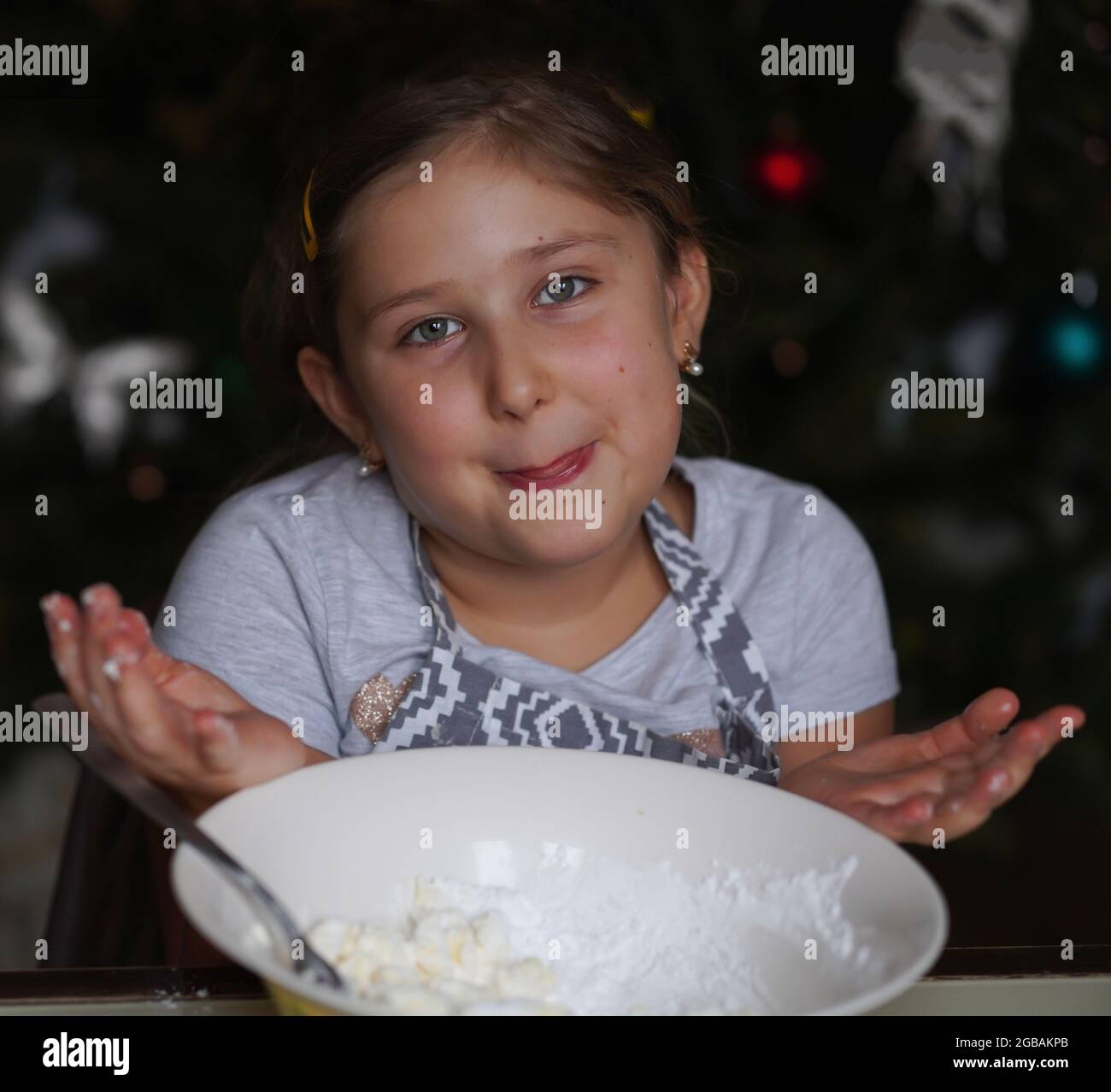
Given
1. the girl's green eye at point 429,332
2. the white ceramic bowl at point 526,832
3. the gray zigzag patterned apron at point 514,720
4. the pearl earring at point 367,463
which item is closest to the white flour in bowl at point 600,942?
the white ceramic bowl at point 526,832

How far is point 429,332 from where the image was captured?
1127mm

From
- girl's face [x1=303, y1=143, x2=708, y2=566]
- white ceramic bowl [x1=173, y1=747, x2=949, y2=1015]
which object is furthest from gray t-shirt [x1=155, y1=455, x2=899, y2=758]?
white ceramic bowl [x1=173, y1=747, x2=949, y2=1015]

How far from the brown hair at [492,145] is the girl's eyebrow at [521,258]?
0.05 m

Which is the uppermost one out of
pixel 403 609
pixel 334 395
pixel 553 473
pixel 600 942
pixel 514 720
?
pixel 334 395

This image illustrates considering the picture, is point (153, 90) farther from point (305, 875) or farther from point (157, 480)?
point (305, 875)

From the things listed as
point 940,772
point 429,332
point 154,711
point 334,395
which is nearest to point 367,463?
point 334,395

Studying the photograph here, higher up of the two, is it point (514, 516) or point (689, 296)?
point (689, 296)

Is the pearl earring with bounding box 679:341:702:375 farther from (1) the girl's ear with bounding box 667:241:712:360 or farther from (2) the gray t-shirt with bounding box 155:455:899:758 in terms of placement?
(2) the gray t-shirt with bounding box 155:455:899:758

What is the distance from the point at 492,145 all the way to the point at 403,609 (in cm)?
44

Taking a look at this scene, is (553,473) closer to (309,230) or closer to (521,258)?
(521,258)

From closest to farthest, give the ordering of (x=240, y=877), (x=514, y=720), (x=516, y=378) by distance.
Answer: (x=240, y=877) < (x=516, y=378) < (x=514, y=720)

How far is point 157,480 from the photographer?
69.2 inches
